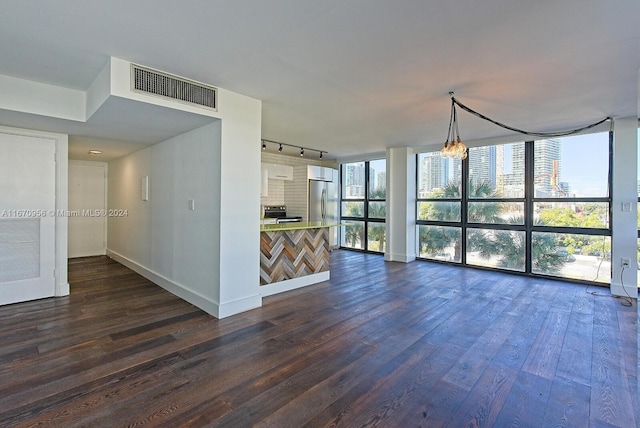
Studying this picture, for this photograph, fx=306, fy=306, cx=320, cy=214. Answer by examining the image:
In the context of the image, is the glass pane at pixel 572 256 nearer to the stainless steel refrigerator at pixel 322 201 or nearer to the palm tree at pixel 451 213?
the palm tree at pixel 451 213

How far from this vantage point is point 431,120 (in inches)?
177

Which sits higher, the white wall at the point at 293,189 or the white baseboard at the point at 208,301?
the white wall at the point at 293,189

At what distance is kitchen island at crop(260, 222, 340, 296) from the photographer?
14.3ft

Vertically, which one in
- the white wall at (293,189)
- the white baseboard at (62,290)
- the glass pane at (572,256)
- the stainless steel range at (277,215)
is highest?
the white wall at (293,189)

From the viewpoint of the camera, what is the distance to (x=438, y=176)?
668 centimetres

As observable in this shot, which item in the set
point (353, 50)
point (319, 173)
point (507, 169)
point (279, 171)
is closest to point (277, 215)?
point (279, 171)

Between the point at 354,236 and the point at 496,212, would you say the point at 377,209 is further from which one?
the point at 496,212

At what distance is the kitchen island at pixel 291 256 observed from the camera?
435 centimetres

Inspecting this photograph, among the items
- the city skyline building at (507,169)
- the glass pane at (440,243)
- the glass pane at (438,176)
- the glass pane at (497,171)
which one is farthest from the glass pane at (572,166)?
the glass pane at (440,243)

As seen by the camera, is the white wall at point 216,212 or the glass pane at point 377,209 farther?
the glass pane at point 377,209

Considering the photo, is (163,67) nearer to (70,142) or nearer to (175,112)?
(175,112)

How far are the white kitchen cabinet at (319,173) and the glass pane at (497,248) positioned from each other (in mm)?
3562

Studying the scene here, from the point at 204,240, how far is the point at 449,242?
16.5 feet

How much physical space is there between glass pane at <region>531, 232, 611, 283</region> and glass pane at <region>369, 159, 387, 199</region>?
333cm
